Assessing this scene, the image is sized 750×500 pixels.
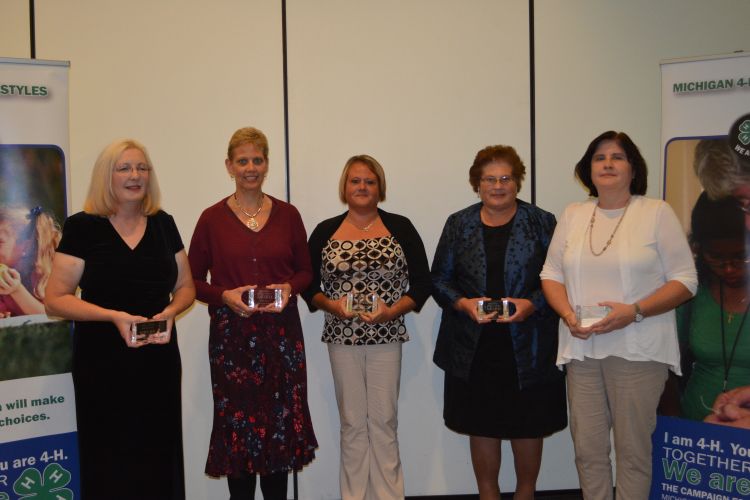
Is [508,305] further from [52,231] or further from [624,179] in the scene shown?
[52,231]

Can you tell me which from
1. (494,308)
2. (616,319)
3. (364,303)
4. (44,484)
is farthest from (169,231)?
(616,319)

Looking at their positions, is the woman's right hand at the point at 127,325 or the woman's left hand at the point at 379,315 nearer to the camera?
the woman's right hand at the point at 127,325

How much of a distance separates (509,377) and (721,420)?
107cm

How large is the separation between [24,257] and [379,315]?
1.76 metres

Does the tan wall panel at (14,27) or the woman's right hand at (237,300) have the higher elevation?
the tan wall panel at (14,27)

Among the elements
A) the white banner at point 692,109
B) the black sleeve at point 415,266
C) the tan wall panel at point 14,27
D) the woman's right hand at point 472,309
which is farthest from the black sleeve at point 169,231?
the white banner at point 692,109

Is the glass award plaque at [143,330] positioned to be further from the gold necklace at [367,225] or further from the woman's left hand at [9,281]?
the gold necklace at [367,225]

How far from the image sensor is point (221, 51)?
12.5 feet

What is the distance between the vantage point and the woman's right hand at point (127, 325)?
101 inches

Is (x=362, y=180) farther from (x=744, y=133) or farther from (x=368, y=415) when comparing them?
(x=744, y=133)

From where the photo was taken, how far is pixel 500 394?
3094 millimetres

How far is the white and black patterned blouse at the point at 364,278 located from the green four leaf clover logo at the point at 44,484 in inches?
58.0

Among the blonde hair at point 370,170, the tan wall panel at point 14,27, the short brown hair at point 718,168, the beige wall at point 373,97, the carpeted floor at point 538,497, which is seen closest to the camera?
the short brown hair at point 718,168

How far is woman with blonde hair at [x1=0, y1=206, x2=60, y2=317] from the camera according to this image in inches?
120
